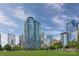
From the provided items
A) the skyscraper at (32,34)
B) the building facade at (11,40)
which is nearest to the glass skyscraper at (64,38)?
the skyscraper at (32,34)

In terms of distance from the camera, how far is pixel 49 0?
152 inches

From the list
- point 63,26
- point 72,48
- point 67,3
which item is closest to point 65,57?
point 72,48

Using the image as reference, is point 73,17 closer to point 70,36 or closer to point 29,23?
point 70,36

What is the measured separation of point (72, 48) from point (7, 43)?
0.79 m

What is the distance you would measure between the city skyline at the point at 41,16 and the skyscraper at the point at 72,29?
5cm

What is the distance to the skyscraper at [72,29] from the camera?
387 cm

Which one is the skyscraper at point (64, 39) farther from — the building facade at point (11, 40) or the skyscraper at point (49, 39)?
the building facade at point (11, 40)

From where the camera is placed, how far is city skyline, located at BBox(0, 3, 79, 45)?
12.7 feet

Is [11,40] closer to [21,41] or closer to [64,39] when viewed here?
[21,41]

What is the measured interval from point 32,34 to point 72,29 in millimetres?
491

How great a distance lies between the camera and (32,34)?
3881mm

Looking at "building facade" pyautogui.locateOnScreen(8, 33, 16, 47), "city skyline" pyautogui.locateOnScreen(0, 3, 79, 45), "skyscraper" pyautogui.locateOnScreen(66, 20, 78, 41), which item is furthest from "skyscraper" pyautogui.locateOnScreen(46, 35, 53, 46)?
"building facade" pyautogui.locateOnScreen(8, 33, 16, 47)

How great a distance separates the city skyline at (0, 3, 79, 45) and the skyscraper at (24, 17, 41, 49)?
0.05m

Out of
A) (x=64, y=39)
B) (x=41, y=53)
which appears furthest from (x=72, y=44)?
(x=41, y=53)
